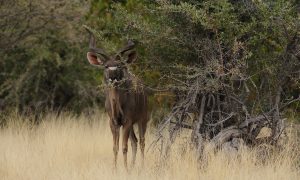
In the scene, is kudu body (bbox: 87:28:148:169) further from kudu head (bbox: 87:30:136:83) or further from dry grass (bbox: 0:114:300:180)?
dry grass (bbox: 0:114:300:180)

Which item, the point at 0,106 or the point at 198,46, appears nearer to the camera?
the point at 198,46

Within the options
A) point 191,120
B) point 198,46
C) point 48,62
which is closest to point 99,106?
point 48,62

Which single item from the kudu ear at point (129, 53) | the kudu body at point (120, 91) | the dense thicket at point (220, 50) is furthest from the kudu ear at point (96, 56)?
the kudu ear at point (129, 53)

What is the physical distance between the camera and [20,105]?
18734 millimetres

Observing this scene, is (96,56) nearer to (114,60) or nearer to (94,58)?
(94,58)

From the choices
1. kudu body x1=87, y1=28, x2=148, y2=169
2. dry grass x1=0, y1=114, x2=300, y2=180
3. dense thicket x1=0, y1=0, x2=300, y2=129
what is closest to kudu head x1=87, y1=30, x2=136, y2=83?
kudu body x1=87, y1=28, x2=148, y2=169

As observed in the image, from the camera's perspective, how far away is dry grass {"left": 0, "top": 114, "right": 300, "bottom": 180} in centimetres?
980

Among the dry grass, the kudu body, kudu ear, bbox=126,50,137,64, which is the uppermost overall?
kudu ear, bbox=126,50,137,64

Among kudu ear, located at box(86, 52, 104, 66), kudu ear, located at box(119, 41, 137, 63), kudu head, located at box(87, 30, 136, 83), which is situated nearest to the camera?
kudu head, located at box(87, 30, 136, 83)

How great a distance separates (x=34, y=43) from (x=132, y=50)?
681cm

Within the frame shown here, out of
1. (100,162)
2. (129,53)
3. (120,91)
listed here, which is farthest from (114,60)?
(100,162)

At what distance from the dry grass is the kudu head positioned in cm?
129

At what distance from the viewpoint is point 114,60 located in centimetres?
1124

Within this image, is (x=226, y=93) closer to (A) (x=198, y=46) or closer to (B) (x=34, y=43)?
(A) (x=198, y=46)
